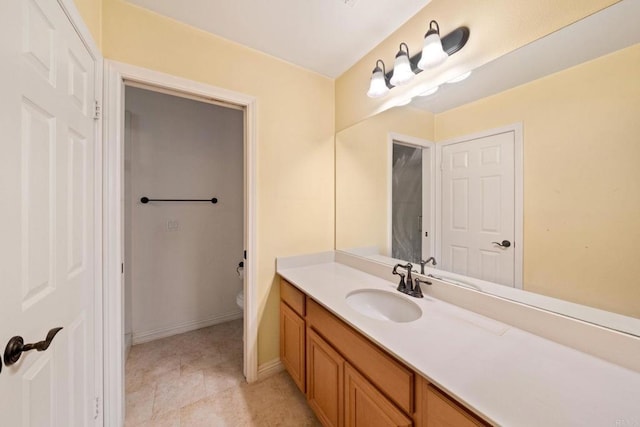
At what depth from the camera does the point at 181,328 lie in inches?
92.5

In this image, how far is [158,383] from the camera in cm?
168

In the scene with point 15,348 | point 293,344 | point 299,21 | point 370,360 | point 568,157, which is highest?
point 299,21

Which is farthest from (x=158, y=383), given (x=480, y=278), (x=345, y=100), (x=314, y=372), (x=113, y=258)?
(x=345, y=100)

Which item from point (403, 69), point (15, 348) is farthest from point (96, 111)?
point (403, 69)

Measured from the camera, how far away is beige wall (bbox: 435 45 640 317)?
79 cm

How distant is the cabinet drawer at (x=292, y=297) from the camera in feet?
4.86

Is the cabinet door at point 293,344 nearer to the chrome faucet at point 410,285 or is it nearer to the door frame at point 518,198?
the chrome faucet at point 410,285

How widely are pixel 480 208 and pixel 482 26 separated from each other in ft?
2.74

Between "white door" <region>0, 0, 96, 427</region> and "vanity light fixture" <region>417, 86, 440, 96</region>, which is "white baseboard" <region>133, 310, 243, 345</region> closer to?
"white door" <region>0, 0, 96, 427</region>

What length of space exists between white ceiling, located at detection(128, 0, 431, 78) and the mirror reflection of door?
2.37 ft

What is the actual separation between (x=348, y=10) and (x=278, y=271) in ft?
5.64

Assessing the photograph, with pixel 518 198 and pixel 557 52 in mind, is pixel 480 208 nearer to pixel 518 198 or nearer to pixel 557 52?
pixel 518 198

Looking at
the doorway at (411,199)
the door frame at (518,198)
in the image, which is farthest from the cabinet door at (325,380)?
the door frame at (518,198)

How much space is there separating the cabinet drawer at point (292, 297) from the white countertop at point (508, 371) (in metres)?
0.47
